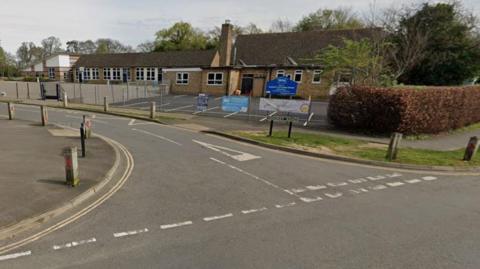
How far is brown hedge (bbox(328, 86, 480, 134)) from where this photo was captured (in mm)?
12711

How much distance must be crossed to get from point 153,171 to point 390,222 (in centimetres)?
545

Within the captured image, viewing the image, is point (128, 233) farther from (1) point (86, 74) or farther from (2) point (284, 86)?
(1) point (86, 74)

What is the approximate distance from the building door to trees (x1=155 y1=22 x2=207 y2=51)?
2259 centimetres

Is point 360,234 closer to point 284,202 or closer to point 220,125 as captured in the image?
point 284,202

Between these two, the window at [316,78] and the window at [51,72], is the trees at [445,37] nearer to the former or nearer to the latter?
the window at [316,78]

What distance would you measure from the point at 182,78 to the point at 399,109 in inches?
1078

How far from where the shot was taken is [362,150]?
10.1m

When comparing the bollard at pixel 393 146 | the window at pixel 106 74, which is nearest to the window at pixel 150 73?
the window at pixel 106 74

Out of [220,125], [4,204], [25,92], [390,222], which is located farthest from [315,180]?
[25,92]

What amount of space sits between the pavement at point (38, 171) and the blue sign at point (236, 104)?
30.4 feet

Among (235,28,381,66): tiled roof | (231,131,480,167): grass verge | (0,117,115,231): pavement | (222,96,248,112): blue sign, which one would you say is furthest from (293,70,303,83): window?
(0,117,115,231): pavement

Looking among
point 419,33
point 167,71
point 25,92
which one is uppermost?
point 419,33

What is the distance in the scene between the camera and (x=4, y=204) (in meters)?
4.49

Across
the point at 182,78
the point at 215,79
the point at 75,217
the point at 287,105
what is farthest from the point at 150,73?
the point at 75,217
